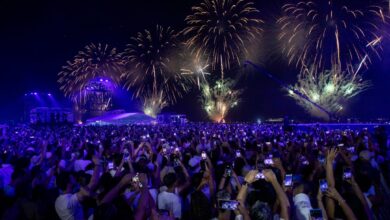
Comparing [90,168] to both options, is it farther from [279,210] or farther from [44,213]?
[279,210]

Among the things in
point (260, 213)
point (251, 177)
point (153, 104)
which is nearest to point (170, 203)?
point (251, 177)

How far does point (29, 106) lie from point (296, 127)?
55.4 metres

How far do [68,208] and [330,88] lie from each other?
55.6 meters

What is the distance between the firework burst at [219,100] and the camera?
2645 inches

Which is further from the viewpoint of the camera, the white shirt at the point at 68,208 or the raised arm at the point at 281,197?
the white shirt at the point at 68,208

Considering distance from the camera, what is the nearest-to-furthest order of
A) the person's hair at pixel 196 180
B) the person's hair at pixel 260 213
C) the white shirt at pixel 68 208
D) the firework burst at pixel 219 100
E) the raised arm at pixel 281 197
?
the person's hair at pixel 260 213 → the raised arm at pixel 281 197 → the white shirt at pixel 68 208 → the person's hair at pixel 196 180 → the firework burst at pixel 219 100

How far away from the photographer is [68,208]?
17.6 feet

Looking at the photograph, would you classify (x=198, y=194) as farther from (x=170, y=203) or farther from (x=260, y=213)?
(x=170, y=203)

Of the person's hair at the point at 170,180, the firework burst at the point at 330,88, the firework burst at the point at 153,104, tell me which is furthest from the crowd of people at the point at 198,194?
the firework burst at the point at 153,104

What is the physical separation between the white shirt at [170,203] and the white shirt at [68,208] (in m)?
1.17

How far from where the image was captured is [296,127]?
25.9 meters

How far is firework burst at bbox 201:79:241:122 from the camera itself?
220 feet

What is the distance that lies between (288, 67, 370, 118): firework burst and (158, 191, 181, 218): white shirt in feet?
170

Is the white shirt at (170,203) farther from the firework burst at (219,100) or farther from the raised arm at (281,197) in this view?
the firework burst at (219,100)
